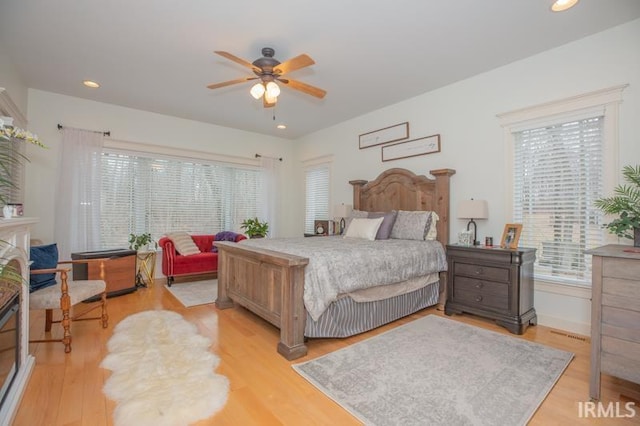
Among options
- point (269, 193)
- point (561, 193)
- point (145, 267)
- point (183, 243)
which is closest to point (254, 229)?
point (269, 193)

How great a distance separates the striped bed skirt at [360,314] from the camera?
254 cm

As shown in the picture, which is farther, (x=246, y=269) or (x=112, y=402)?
(x=246, y=269)

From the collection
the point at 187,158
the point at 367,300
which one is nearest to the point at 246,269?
the point at 367,300

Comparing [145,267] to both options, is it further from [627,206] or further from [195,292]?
[627,206]

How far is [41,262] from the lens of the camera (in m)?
2.87

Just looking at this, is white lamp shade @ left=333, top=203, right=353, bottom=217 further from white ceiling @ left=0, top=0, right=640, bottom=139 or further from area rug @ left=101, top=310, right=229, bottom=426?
area rug @ left=101, top=310, right=229, bottom=426

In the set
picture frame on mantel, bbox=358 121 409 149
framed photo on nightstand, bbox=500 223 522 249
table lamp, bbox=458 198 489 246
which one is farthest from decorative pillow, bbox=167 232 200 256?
framed photo on nightstand, bbox=500 223 522 249

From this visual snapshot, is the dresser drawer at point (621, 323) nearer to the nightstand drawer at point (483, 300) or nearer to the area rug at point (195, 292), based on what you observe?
the nightstand drawer at point (483, 300)

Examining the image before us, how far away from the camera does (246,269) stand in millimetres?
3146

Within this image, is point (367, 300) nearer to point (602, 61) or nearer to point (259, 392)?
point (259, 392)

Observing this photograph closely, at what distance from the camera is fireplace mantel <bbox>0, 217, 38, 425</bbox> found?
162 cm

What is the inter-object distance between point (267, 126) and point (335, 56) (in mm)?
2811

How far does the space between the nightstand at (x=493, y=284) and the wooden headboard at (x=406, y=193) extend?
50 cm

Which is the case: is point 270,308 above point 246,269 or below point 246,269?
below
